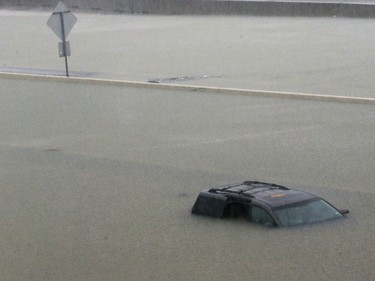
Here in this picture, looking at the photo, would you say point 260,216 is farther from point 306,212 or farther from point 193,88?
point 193,88

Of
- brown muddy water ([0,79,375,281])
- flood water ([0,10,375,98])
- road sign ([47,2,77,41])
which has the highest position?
road sign ([47,2,77,41])

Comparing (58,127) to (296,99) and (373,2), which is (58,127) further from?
(373,2)

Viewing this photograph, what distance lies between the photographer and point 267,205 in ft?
38.5

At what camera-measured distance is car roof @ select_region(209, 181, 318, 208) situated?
Result: 39.1 feet

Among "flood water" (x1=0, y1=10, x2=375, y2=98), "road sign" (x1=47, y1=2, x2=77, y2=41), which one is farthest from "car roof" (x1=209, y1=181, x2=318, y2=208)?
"road sign" (x1=47, y1=2, x2=77, y2=41)

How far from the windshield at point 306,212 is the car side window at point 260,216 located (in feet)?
0.34

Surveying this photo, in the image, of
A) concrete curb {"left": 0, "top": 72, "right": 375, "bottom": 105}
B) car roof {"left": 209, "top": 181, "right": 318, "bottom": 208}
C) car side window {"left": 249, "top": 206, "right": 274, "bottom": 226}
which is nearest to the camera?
car side window {"left": 249, "top": 206, "right": 274, "bottom": 226}

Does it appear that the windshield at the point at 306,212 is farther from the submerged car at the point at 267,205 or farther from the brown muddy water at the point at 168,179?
the brown muddy water at the point at 168,179

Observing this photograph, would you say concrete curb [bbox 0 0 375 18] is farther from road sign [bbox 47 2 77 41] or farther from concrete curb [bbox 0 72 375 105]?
concrete curb [bbox 0 72 375 105]

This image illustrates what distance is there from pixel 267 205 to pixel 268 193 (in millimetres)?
451

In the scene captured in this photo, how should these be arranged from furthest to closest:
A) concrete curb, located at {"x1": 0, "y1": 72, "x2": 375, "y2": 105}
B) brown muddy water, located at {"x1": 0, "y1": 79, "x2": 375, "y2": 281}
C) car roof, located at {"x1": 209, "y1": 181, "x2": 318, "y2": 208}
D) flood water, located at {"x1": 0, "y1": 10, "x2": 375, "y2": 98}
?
flood water, located at {"x1": 0, "y1": 10, "x2": 375, "y2": 98}
concrete curb, located at {"x1": 0, "y1": 72, "x2": 375, "y2": 105}
car roof, located at {"x1": 209, "y1": 181, "x2": 318, "y2": 208}
brown muddy water, located at {"x1": 0, "y1": 79, "x2": 375, "y2": 281}

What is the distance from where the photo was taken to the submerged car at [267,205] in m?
11.7

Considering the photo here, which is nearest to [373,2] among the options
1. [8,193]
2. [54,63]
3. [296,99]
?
[54,63]

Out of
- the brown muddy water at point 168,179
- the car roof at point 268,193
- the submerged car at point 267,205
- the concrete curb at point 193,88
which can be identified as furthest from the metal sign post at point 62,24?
the submerged car at point 267,205
